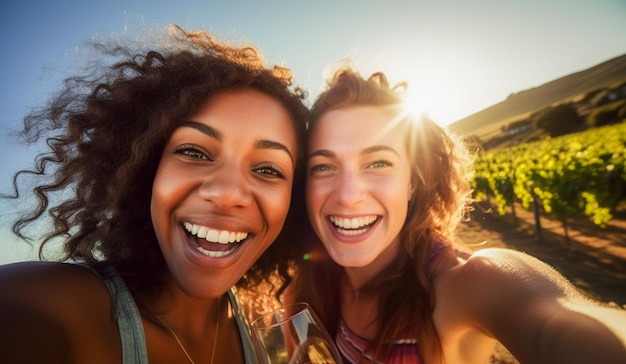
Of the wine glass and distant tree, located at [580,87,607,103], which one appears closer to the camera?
the wine glass

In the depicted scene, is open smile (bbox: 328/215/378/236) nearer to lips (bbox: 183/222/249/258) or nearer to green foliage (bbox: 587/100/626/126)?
lips (bbox: 183/222/249/258)

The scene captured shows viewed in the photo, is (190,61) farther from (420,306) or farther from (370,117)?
(420,306)

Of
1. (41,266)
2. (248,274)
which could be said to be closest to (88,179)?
(41,266)

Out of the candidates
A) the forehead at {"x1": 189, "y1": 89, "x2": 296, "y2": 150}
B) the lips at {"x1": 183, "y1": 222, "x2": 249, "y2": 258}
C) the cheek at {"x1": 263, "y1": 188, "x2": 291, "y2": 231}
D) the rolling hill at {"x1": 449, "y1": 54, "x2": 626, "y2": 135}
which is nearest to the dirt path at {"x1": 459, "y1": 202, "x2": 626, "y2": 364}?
the cheek at {"x1": 263, "y1": 188, "x2": 291, "y2": 231}

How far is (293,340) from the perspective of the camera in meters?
1.23

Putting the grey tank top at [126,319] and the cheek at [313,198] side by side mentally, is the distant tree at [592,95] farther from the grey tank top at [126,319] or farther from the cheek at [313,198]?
the grey tank top at [126,319]

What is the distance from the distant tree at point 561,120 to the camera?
53572 mm

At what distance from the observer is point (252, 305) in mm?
3115

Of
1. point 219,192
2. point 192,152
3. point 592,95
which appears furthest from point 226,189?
point 592,95

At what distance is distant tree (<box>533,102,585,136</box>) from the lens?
53572 mm

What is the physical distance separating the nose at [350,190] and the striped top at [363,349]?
3.07 ft

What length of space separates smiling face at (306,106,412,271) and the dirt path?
11.6 ft

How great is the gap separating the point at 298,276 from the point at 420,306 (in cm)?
114

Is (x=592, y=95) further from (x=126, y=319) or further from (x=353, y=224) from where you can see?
(x=126, y=319)
